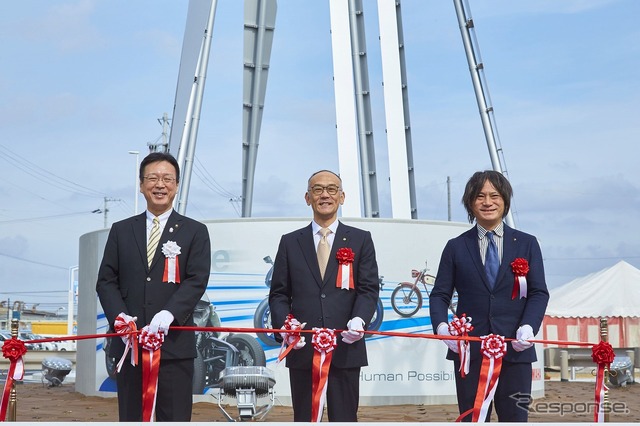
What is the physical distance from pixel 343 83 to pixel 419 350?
3.90m

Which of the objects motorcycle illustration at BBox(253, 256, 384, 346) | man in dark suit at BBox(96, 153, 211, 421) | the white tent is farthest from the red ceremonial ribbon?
the white tent

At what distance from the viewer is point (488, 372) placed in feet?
13.3

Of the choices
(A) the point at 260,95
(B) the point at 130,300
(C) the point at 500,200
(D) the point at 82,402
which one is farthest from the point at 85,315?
(C) the point at 500,200

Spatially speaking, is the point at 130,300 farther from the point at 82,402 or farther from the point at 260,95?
the point at 260,95

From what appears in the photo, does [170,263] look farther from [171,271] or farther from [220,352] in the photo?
[220,352]

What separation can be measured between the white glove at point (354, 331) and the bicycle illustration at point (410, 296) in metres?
5.88

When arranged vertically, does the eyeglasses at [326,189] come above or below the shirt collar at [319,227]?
above

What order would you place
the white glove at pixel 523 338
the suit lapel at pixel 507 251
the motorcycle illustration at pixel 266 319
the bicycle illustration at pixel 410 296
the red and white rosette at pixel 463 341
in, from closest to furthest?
the white glove at pixel 523 338
the red and white rosette at pixel 463 341
the suit lapel at pixel 507 251
the motorcycle illustration at pixel 266 319
the bicycle illustration at pixel 410 296

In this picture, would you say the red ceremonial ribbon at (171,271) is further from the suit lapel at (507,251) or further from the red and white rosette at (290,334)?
the suit lapel at (507,251)

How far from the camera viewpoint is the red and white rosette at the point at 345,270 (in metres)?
4.38

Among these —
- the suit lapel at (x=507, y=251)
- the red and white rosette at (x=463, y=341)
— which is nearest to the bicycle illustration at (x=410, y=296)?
the suit lapel at (x=507, y=251)

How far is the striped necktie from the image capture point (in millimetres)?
4293

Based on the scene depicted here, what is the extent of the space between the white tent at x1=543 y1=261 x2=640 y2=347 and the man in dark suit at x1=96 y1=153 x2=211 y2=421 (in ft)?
58.3

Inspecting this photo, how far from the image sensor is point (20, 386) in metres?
14.4
